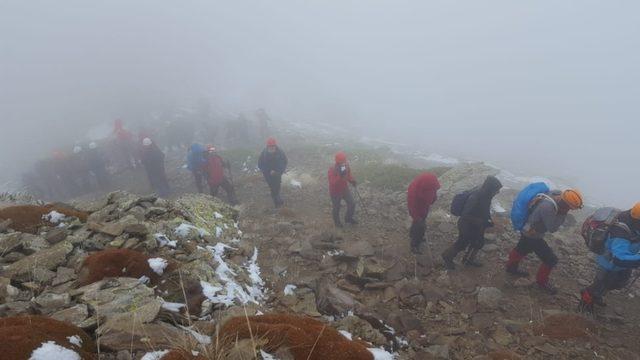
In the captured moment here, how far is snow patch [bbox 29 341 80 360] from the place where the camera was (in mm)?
3086

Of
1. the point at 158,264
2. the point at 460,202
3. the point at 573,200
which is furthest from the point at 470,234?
the point at 158,264

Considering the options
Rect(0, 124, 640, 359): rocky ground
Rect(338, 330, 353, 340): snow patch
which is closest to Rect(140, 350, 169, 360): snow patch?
Rect(0, 124, 640, 359): rocky ground

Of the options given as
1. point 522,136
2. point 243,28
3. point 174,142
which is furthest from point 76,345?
point 243,28

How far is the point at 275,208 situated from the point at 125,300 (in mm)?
9552

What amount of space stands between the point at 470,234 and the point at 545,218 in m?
1.55

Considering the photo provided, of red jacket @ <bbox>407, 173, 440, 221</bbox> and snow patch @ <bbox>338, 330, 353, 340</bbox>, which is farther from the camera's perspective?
red jacket @ <bbox>407, 173, 440, 221</bbox>

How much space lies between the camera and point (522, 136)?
59.1 m

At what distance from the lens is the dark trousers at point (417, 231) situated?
9.74 meters

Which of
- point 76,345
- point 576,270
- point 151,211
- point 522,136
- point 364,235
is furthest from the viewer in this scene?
point 522,136

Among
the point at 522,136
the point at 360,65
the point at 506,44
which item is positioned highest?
the point at 506,44

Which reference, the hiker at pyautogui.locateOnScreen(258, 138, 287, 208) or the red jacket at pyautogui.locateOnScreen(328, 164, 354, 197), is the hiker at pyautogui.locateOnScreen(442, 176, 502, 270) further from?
the hiker at pyautogui.locateOnScreen(258, 138, 287, 208)

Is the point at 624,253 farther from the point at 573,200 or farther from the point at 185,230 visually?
the point at 185,230

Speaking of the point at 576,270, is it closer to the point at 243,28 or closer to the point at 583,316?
the point at 583,316

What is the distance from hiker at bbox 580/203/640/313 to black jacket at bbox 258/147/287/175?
351 inches
